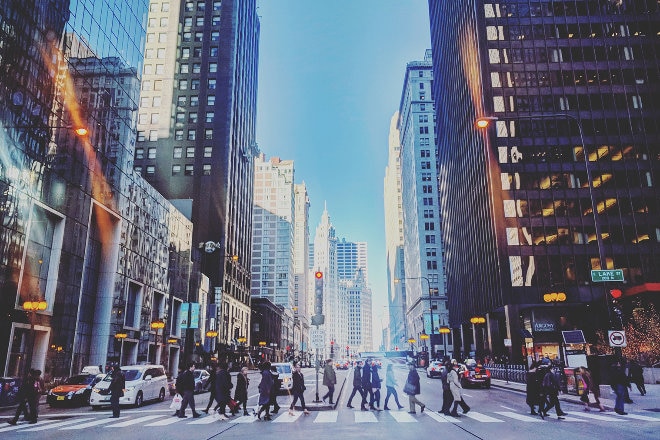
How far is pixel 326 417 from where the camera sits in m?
16.4

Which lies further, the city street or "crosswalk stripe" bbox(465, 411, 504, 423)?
"crosswalk stripe" bbox(465, 411, 504, 423)

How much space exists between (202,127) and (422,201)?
61.9 meters

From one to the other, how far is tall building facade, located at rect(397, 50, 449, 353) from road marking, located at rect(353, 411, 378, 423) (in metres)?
96.5

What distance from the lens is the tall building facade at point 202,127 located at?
83.4 m

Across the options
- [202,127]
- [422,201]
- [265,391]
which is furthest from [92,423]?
[422,201]

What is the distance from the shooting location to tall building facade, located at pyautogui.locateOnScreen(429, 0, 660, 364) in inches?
2144

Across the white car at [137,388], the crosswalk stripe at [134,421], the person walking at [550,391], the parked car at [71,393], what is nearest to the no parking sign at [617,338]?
the person walking at [550,391]

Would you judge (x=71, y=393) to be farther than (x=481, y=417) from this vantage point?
Yes

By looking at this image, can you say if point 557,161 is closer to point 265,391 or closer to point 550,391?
point 550,391

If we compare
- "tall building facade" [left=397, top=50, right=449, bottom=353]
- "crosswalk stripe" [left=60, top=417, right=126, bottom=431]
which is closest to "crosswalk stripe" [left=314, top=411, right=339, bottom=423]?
"crosswalk stripe" [left=60, top=417, right=126, bottom=431]

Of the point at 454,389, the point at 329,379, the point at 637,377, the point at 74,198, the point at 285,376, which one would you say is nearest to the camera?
the point at 454,389

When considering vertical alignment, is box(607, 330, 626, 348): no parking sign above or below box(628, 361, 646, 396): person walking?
above

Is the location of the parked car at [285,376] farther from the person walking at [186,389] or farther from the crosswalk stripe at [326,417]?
the person walking at [186,389]

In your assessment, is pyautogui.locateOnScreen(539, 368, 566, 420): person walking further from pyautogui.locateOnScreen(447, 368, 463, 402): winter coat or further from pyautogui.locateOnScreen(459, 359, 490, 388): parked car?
pyautogui.locateOnScreen(459, 359, 490, 388): parked car
